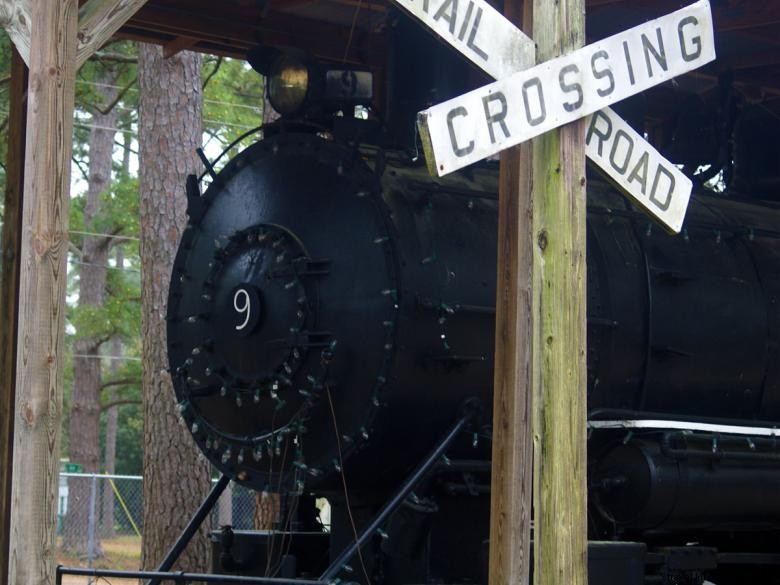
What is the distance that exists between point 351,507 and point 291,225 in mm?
1362

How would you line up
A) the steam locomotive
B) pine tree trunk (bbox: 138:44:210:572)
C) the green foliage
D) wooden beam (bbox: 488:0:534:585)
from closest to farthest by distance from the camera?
wooden beam (bbox: 488:0:534:585) → the steam locomotive → pine tree trunk (bbox: 138:44:210:572) → the green foliage

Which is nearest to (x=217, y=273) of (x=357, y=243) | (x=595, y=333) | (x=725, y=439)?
(x=357, y=243)

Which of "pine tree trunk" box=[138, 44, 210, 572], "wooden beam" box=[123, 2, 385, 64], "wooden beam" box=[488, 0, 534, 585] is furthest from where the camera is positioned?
"pine tree trunk" box=[138, 44, 210, 572]

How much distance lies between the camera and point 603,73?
14.1 feet

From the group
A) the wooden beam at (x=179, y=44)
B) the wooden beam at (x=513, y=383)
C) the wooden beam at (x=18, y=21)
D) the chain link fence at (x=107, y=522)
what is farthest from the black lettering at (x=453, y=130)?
the chain link fence at (x=107, y=522)

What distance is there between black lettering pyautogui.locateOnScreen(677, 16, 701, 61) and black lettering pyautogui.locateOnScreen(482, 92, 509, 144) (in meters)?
0.78

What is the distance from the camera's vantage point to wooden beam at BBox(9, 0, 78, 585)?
174 inches

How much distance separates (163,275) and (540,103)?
663 cm

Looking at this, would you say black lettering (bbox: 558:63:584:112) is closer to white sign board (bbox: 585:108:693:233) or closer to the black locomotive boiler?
white sign board (bbox: 585:108:693:233)

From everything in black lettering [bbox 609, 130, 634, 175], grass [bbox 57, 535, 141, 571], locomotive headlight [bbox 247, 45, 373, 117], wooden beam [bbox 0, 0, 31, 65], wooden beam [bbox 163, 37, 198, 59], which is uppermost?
wooden beam [bbox 163, 37, 198, 59]

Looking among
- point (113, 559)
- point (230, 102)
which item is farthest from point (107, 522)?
point (230, 102)

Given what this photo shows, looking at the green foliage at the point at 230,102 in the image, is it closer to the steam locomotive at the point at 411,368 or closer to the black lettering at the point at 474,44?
the steam locomotive at the point at 411,368

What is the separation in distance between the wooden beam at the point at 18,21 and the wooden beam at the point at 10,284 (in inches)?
63.7

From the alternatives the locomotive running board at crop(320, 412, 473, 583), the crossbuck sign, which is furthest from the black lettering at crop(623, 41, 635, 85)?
the locomotive running board at crop(320, 412, 473, 583)
